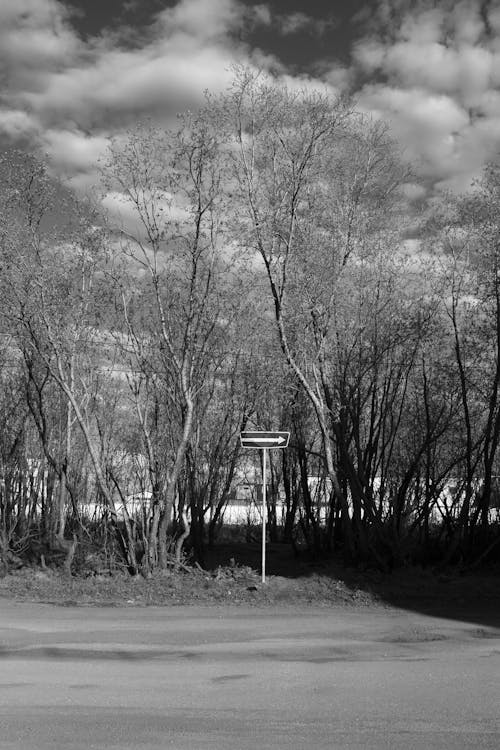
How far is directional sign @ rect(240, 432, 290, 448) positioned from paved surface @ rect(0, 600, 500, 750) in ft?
10.3

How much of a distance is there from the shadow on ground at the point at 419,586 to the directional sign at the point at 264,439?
2.83 metres

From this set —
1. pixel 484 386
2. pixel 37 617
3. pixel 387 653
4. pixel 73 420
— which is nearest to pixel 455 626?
pixel 387 653

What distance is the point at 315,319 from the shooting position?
1580 centimetres

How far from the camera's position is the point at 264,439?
1422 centimetres

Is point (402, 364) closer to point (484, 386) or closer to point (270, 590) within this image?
point (484, 386)

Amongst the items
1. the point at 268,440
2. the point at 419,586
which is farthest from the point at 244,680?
the point at 419,586

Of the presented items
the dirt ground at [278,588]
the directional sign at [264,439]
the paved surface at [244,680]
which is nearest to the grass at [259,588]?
the dirt ground at [278,588]

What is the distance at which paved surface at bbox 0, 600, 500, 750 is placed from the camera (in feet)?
19.1

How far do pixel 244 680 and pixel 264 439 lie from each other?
6.73 m

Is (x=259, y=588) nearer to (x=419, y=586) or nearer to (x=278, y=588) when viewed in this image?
(x=278, y=588)

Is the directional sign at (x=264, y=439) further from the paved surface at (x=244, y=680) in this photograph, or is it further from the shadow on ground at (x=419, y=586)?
the paved surface at (x=244, y=680)

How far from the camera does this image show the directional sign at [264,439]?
558 inches

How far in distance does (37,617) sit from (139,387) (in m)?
5.66

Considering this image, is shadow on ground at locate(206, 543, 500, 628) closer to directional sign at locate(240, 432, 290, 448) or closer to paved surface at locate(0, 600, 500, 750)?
paved surface at locate(0, 600, 500, 750)
